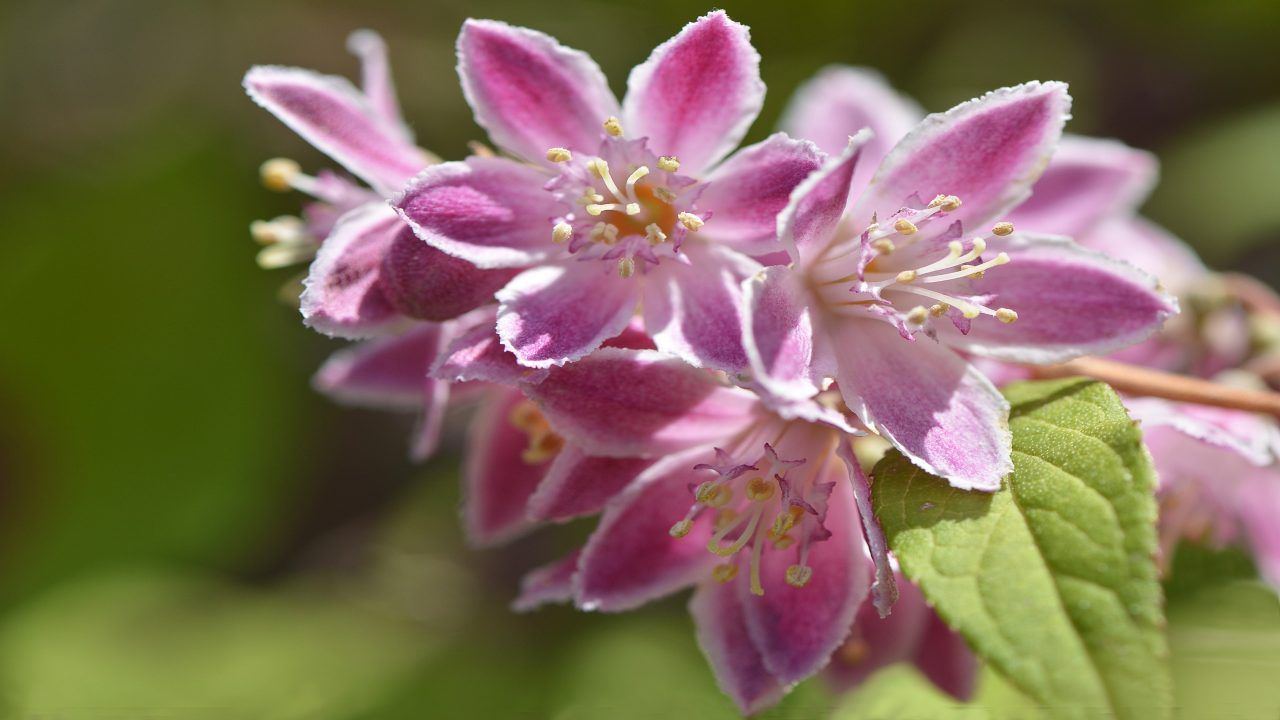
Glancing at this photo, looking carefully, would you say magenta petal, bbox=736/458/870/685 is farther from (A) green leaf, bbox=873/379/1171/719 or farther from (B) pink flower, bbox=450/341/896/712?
(A) green leaf, bbox=873/379/1171/719

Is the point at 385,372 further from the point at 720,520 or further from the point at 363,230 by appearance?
the point at 720,520

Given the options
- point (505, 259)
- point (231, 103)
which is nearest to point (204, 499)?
point (231, 103)

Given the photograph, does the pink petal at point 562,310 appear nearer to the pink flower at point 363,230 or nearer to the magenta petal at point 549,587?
the pink flower at point 363,230

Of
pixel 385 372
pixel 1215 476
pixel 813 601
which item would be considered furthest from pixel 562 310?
pixel 1215 476

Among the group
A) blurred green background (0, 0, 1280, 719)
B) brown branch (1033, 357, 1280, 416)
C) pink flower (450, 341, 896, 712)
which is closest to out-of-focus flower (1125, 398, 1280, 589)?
brown branch (1033, 357, 1280, 416)

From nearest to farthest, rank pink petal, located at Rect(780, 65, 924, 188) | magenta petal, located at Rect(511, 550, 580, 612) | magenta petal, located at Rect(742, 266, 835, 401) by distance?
magenta petal, located at Rect(742, 266, 835, 401) < magenta petal, located at Rect(511, 550, 580, 612) < pink petal, located at Rect(780, 65, 924, 188)

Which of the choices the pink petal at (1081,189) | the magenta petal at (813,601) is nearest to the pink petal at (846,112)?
the pink petal at (1081,189)
